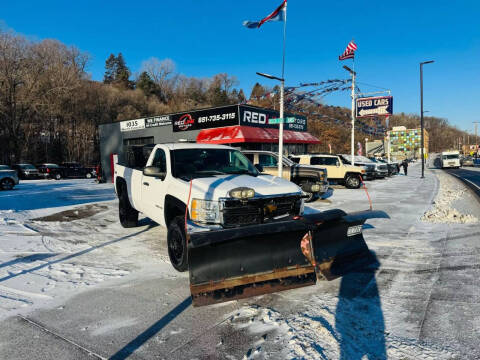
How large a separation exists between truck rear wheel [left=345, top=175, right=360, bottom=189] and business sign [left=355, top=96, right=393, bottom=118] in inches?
514

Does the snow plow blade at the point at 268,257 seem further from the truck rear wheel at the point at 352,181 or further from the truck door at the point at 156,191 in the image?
the truck rear wheel at the point at 352,181

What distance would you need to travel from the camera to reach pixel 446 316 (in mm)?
3574

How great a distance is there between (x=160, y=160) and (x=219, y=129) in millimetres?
18647

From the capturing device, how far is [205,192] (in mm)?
4652

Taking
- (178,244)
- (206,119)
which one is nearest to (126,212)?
(178,244)

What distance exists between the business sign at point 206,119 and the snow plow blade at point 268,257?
19668 millimetres

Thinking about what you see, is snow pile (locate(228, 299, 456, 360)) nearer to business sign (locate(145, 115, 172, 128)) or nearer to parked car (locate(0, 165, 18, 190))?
parked car (locate(0, 165, 18, 190))

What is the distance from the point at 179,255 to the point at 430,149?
189 metres

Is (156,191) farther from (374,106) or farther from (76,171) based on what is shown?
(76,171)

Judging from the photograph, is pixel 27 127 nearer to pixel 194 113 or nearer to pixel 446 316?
pixel 194 113

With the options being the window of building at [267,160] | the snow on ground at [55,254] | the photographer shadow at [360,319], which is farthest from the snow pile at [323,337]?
the window of building at [267,160]

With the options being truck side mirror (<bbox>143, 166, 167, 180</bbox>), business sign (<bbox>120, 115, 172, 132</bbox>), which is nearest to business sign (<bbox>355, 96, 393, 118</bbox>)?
business sign (<bbox>120, 115, 172, 132</bbox>)

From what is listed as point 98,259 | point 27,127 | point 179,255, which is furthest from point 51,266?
point 27,127

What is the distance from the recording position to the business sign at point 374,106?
2831 cm
